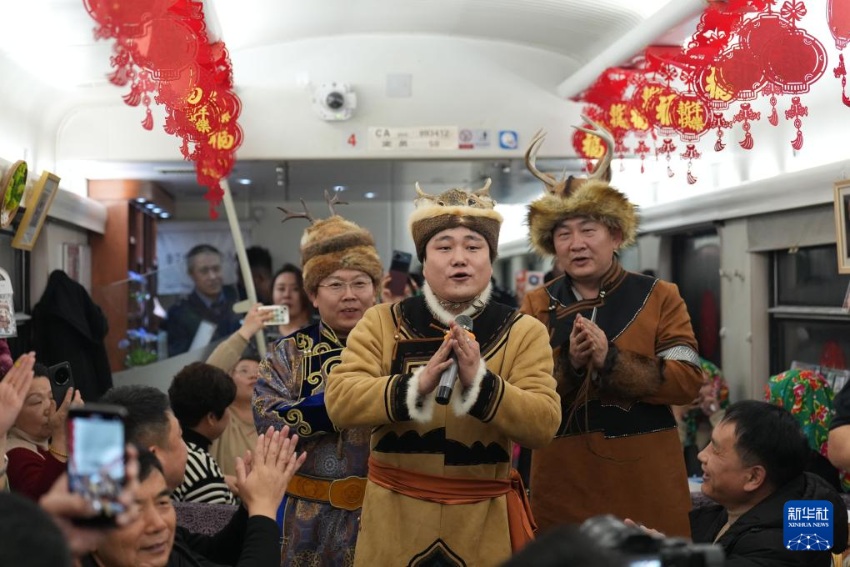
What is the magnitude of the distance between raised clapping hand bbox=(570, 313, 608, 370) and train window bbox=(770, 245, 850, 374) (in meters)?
2.66

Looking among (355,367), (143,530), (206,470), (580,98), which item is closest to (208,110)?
(206,470)

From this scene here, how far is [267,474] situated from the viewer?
7.15 ft

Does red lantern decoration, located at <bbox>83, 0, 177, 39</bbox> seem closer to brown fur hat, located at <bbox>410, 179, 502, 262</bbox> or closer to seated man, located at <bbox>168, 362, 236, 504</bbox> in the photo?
brown fur hat, located at <bbox>410, 179, 502, 262</bbox>

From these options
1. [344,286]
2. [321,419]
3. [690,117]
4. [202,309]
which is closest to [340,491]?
[321,419]

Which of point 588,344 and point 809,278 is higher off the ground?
point 809,278

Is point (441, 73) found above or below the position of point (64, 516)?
above

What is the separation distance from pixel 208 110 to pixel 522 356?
1.93 m

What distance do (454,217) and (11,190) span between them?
269 cm

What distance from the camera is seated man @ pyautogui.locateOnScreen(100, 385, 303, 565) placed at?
2174 mm

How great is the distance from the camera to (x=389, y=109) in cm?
640

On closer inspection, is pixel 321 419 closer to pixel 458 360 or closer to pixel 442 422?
pixel 442 422

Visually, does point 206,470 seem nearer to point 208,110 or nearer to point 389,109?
point 208,110

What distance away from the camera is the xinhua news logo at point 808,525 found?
226 centimetres

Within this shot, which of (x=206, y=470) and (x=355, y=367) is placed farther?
(x=206, y=470)
